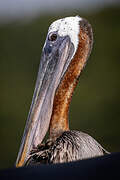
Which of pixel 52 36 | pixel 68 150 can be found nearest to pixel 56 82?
pixel 52 36

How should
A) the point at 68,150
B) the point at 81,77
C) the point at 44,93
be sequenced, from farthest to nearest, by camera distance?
the point at 81,77, the point at 44,93, the point at 68,150

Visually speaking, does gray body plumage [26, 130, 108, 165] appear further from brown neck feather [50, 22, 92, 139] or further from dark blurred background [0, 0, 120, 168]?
dark blurred background [0, 0, 120, 168]

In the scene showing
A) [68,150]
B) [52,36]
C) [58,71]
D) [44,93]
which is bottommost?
[68,150]

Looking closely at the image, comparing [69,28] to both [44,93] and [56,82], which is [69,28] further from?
[44,93]

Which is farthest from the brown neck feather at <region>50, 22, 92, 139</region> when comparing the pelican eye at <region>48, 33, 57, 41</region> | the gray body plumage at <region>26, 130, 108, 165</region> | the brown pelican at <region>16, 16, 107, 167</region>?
the gray body plumage at <region>26, 130, 108, 165</region>

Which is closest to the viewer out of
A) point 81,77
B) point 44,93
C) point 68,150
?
point 68,150

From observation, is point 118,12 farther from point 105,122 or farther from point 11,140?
point 11,140

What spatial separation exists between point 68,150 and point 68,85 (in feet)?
2.76

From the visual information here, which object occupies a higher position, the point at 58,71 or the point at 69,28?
the point at 69,28

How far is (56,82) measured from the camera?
3.88 metres

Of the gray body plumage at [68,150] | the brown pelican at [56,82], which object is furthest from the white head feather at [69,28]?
the gray body plumage at [68,150]

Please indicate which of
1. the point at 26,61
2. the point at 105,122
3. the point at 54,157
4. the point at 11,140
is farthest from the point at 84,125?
the point at 54,157

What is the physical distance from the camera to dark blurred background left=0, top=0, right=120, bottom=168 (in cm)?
1122

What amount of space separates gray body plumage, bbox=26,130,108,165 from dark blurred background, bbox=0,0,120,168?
273 inches
